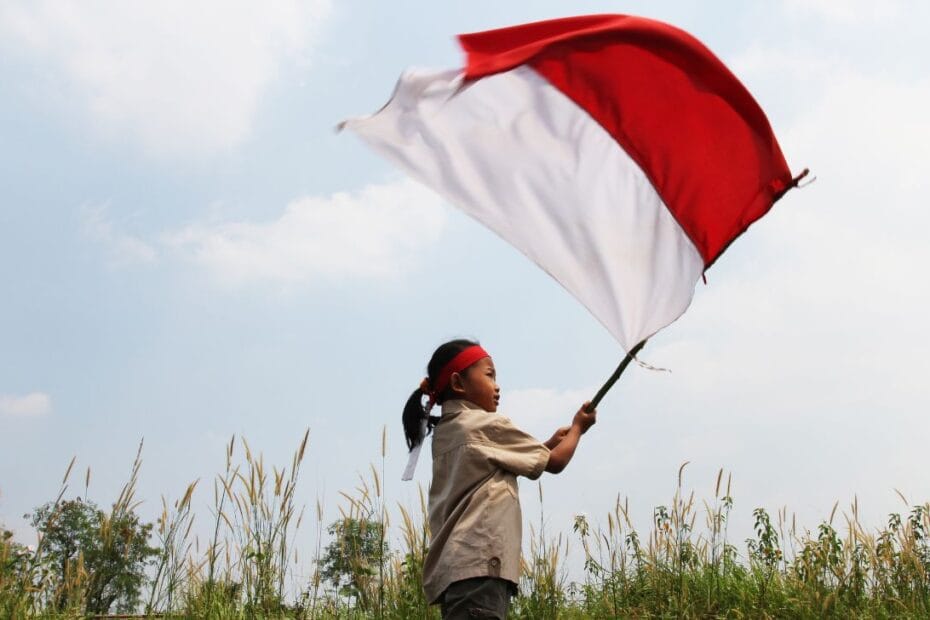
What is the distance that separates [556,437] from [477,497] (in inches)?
18.9

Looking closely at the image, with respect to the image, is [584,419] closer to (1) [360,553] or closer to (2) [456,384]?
(2) [456,384]

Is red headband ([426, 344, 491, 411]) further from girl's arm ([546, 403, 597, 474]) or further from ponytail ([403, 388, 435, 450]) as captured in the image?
girl's arm ([546, 403, 597, 474])

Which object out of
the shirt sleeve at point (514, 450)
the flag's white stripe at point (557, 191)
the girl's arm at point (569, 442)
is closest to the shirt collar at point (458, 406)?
the shirt sleeve at point (514, 450)

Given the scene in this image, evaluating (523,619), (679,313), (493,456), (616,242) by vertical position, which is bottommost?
(523,619)

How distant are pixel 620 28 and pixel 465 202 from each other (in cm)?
88

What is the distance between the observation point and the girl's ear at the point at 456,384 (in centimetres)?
299

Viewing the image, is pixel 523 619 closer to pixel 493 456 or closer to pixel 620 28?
pixel 493 456

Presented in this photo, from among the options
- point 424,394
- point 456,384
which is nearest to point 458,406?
point 456,384

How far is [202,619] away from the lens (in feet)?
13.6

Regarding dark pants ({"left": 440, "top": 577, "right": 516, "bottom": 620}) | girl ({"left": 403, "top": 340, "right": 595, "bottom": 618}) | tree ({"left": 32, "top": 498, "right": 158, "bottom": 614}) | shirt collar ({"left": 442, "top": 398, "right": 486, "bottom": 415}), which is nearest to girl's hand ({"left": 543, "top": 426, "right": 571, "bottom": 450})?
girl ({"left": 403, "top": 340, "right": 595, "bottom": 618})

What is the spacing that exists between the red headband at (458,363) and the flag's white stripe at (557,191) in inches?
15.6

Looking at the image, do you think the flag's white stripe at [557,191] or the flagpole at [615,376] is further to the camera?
the flagpole at [615,376]

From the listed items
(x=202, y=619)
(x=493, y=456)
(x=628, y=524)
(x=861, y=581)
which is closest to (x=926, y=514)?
(x=861, y=581)

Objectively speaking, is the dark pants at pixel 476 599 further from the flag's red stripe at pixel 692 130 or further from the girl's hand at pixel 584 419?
the flag's red stripe at pixel 692 130
